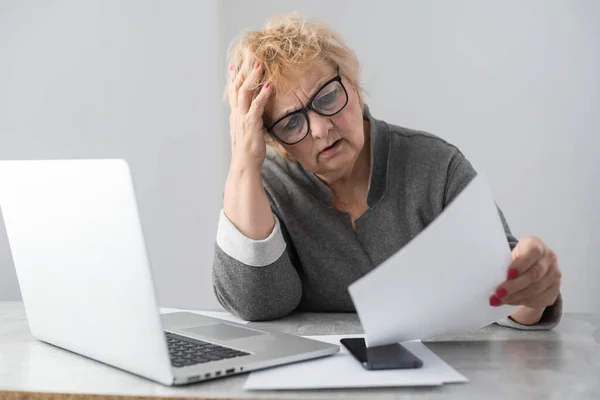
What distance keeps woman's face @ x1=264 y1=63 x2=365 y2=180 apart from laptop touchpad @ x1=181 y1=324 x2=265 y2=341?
41cm

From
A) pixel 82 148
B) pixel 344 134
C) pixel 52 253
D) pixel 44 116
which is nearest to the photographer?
pixel 52 253

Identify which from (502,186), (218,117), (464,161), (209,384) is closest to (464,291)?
(209,384)

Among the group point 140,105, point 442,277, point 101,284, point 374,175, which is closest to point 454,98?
point 140,105

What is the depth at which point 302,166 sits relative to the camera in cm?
160

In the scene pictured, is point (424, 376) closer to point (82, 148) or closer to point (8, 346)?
point (8, 346)

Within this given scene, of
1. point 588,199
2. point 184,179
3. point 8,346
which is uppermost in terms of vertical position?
point 8,346

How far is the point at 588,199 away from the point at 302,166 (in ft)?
4.98

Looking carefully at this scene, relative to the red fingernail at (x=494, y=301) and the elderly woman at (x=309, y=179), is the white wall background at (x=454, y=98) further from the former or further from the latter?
the red fingernail at (x=494, y=301)

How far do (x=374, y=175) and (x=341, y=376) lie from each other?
2.34ft

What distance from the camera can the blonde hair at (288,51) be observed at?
1.42 m

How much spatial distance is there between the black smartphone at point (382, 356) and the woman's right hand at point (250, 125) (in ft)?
1.72

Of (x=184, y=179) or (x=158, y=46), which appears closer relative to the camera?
(x=158, y=46)

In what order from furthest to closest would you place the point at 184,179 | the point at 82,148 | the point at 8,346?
the point at 184,179
the point at 82,148
the point at 8,346

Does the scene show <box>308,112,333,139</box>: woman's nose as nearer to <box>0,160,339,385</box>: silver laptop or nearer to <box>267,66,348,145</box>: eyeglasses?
<box>267,66,348,145</box>: eyeglasses
